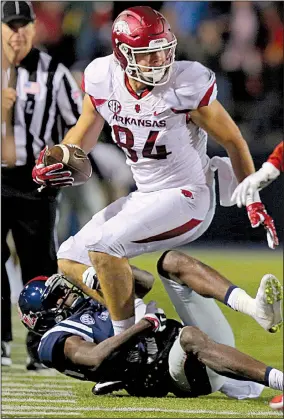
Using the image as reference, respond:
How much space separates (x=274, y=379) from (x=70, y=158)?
85 centimetres

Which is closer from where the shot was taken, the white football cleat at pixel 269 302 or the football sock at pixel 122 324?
the white football cleat at pixel 269 302

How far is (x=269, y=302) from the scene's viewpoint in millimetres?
2277

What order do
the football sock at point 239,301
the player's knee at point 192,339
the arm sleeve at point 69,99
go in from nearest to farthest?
the football sock at point 239,301 → the player's knee at point 192,339 → the arm sleeve at point 69,99

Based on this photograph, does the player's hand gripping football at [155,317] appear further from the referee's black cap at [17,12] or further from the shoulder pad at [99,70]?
the referee's black cap at [17,12]

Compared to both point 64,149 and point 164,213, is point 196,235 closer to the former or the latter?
point 164,213

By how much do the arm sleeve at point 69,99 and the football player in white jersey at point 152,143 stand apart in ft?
0.48

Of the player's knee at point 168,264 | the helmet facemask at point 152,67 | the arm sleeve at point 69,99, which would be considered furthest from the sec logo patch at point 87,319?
the helmet facemask at point 152,67

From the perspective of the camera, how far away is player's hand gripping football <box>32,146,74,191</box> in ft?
8.39

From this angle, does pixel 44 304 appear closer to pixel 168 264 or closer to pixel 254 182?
pixel 168 264

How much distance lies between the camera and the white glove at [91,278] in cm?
263

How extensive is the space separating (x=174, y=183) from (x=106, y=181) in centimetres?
28

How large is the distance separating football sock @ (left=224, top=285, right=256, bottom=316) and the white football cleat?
23 millimetres

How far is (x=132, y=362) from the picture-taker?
2.55m

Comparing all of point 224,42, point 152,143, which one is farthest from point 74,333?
point 224,42
